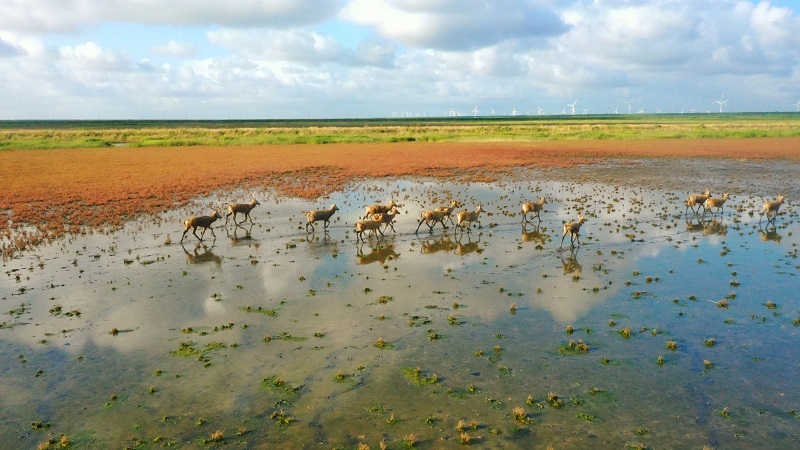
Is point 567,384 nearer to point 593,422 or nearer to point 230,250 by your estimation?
point 593,422

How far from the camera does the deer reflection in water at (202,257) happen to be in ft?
72.2

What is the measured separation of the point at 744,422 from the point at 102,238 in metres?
27.7

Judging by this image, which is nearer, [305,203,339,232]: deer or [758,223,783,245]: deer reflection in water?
[758,223,783,245]: deer reflection in water

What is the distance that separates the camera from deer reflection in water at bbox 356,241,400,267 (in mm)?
21994

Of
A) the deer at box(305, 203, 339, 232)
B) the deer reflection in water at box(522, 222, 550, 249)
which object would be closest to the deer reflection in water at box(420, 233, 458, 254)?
the deer reflection in water at box(522, 222, 550, 249)

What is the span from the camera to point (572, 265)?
818 inches

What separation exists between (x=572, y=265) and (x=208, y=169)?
46615 mm

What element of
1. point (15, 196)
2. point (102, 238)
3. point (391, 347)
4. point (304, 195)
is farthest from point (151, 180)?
point (391, 347)

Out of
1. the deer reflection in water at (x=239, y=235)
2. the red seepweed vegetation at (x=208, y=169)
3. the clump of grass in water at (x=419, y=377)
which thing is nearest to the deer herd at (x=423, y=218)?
the deer reflection in water at (x=239, y=235)

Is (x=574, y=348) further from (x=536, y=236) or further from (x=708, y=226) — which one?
(x=708, y=226)

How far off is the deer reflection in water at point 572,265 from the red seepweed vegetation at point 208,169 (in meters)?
22.9

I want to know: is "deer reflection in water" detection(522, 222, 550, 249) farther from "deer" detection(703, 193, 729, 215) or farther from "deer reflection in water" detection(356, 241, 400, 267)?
"deer" detection(703, 193, 729, 215)

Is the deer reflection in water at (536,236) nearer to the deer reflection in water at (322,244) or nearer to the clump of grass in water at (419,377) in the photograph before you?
the deer reflection in water at (322,244)

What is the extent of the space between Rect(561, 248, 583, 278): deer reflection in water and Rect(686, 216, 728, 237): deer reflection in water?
8861mm
